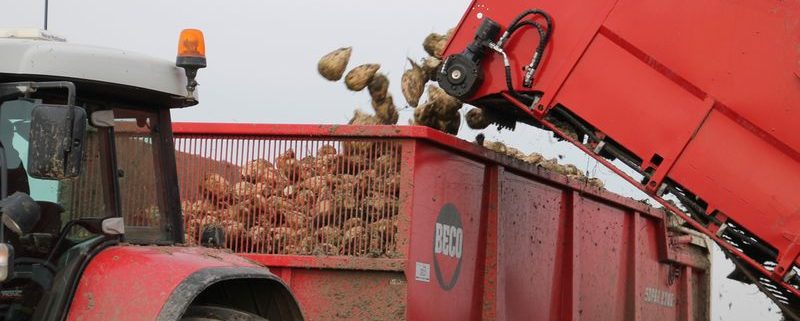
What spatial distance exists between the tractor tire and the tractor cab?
37 cm

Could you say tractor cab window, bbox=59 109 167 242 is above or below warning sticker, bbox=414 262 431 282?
above

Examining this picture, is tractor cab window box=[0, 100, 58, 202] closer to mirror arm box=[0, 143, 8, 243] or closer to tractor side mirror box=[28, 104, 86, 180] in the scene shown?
mirror arm box=[0, 143, 8, 243]

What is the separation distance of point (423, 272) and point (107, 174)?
2071 millimetres

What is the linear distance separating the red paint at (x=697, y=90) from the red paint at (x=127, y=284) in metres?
2.76

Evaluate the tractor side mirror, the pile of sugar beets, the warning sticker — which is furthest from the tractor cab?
the warning sticker

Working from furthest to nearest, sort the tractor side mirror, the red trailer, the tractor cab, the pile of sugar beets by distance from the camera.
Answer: the pile of sugar beets
the red trailer
the tractor cab
the tractor side mirror

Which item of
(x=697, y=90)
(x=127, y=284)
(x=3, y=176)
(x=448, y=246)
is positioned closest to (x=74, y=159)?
(x=3, y=176)

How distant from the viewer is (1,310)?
382 centimetres

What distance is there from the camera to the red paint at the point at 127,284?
388 cm

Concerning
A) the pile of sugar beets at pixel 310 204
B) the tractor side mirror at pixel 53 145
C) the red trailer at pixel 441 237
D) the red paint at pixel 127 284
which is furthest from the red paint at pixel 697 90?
the tractor side mirror at pixel 53 145

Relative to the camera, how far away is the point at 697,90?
596 cm

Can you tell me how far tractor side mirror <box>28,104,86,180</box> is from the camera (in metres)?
3.54

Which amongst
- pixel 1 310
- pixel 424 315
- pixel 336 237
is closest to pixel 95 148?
pixel 1 310

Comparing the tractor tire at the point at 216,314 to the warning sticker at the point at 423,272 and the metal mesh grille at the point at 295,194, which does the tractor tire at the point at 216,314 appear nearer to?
the metal mesh grille at the point at 295,194
